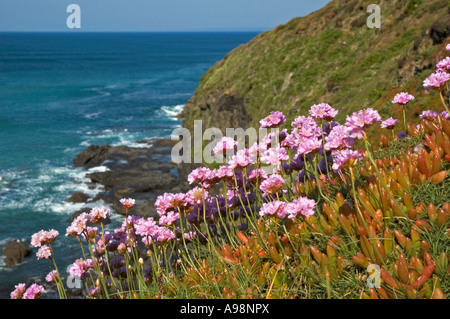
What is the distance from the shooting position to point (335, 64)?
2509cm

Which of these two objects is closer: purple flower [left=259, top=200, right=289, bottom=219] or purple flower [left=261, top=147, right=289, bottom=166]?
purple flower [left=259, top=200, right=289, bottom=219]

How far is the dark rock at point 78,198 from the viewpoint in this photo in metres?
28.0

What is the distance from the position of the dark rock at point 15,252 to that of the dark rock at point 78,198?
6.34 m

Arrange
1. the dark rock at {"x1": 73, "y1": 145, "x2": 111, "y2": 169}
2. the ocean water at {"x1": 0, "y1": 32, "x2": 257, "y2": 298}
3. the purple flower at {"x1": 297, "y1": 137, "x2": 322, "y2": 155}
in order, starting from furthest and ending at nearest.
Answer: the dark rock at {"x1": 73, "y1": 145, "x2": 111, "y2": 169} → the ocean water at {"x1": 0, "y1": 32, "x2": 257, "y2": 298} → the purple flower at {"x1": 297, "y1": 137, "x2": 322, "y2": 155}

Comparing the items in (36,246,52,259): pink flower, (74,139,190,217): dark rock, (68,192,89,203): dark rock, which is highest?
(36,246,52,259): pink flower

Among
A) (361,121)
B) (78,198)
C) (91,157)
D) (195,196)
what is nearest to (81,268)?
(195,196)

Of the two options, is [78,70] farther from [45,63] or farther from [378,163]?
[378,163]

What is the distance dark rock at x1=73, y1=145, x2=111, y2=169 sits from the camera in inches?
1397

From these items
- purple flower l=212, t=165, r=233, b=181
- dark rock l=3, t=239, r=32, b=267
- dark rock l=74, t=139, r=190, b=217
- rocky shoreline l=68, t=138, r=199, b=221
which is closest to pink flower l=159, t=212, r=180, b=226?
purple flower l=212, t=165, r=233, b=181

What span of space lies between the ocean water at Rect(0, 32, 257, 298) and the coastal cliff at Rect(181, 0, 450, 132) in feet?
39.9

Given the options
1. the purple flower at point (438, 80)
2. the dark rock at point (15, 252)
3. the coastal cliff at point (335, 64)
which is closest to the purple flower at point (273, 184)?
the purple flower at point (438, 80)

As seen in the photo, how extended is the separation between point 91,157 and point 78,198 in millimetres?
8581

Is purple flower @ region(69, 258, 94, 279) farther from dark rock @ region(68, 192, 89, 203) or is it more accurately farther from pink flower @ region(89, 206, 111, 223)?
dark rock @ region(68, 192, 89, 203)
